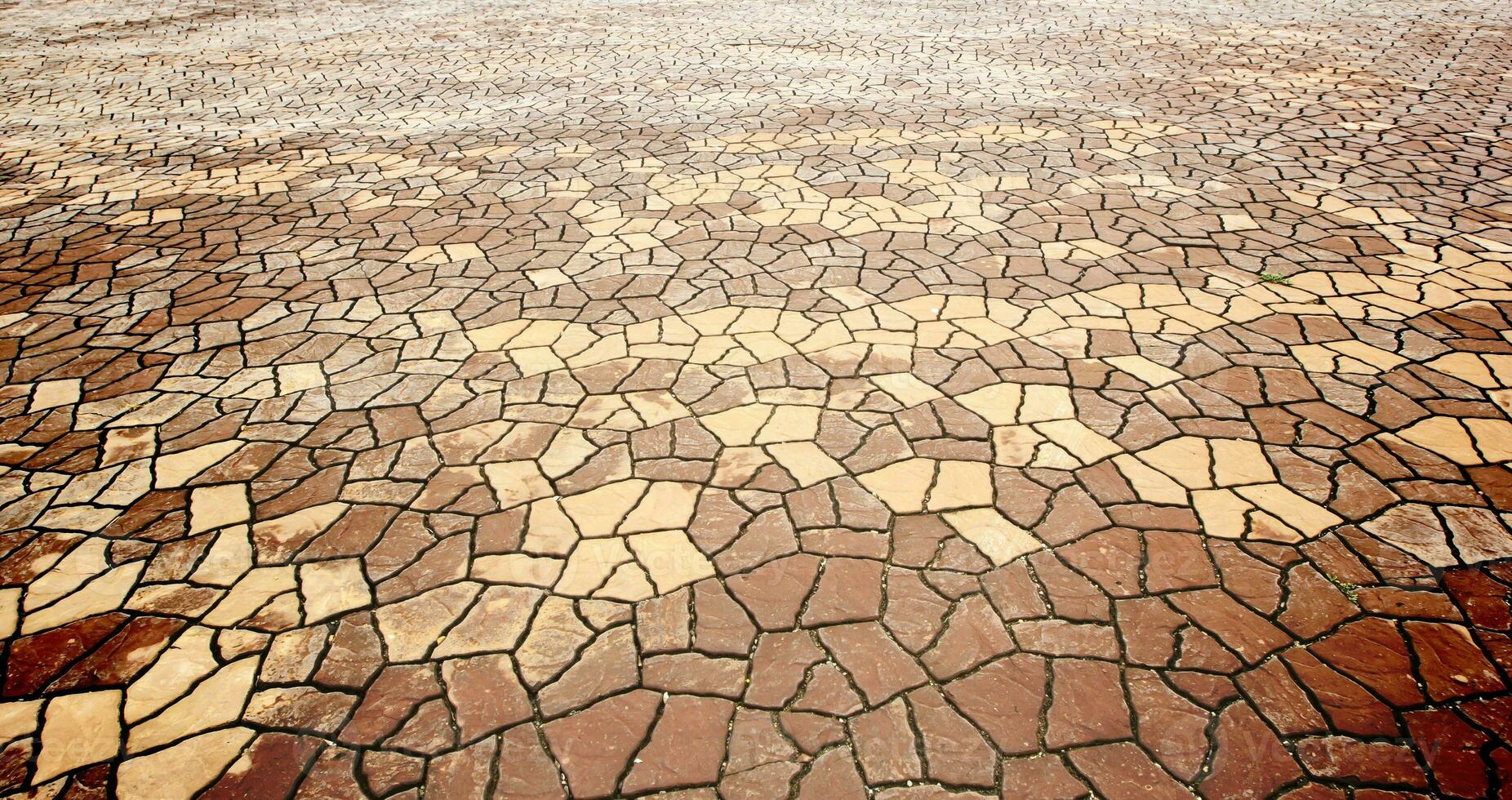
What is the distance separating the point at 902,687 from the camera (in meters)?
2.66

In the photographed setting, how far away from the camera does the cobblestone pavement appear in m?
2.53

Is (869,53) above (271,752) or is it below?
above

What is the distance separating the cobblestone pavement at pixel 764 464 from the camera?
2.53m

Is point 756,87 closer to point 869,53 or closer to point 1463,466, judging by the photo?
point 869,53

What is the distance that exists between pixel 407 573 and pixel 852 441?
79.1 inches

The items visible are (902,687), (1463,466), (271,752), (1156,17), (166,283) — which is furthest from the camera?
(1156,17)

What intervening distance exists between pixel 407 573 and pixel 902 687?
6.38 ft

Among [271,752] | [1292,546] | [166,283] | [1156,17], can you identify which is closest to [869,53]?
[1156,17]

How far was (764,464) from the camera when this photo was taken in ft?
12.0

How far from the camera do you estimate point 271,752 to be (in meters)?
2.50

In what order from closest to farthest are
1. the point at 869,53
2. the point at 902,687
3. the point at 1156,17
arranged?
the point at 902,687, the point at 869,53, the point at 1156,17

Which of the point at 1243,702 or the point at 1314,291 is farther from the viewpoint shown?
the point at 1314,291

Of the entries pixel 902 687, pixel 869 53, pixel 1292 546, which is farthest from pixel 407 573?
pixel 869 53

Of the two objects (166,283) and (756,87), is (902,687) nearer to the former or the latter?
(166,283)
